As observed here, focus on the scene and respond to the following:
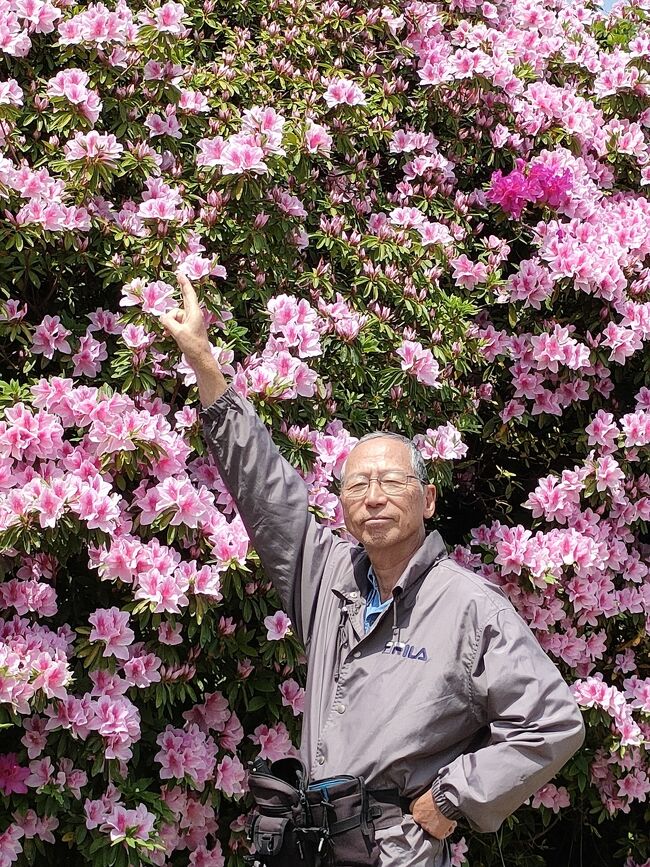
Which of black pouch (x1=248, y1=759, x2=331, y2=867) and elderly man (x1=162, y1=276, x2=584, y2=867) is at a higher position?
elderly man (x1=162, y1=276, x2=584, y2=867)

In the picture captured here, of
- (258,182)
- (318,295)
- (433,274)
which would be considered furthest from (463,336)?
(258,182)

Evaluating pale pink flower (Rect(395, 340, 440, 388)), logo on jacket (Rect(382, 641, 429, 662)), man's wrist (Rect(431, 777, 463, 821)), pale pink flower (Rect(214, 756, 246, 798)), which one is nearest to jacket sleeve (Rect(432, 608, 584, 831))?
man's wrist (Rect(431, 777, 463, 821))

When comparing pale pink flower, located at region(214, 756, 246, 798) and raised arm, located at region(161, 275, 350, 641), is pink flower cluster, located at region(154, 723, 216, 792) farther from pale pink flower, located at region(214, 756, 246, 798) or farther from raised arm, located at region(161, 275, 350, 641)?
raised arm, located at region(161, 275, 350, 641)

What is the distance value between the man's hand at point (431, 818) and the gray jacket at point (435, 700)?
0.05ft

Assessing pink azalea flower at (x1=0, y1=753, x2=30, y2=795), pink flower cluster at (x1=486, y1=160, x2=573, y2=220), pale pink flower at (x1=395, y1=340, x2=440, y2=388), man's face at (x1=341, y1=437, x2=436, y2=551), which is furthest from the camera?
pink flower cluster at (x1=486, y1=160, x2=573, y2=220)

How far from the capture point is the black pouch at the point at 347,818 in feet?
7.56

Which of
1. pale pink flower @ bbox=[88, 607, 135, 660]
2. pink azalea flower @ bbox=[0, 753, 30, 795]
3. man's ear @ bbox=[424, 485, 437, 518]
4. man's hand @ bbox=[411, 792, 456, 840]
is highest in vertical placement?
man's ear @ bbox=[424, 485, 437, 518]

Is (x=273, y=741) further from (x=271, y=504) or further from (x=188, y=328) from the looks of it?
(x=188, y=328)

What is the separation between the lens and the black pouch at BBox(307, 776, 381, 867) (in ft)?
7.56

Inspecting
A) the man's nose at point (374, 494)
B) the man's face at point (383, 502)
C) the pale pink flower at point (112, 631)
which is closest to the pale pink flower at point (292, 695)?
the pale pink flower at point (112, 631)

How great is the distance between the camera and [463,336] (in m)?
4.02

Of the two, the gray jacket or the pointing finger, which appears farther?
the pointing finger

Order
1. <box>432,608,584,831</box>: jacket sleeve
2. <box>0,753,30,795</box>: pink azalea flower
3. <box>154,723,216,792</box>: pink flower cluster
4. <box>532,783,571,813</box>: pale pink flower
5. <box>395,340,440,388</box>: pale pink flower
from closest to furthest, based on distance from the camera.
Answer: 1. <box>432,608,584,831</box>: jacket sleeve
2. <box>0,753,30,795</box>: pink azalea flower
3. <box>154,723,216,792</box>: pink flower cluster
4. <box>395,340,440,388</box>: pale pink flower
5. <box>532,783,571,813</box>: pale pink flower

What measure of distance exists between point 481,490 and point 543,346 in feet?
2.24
